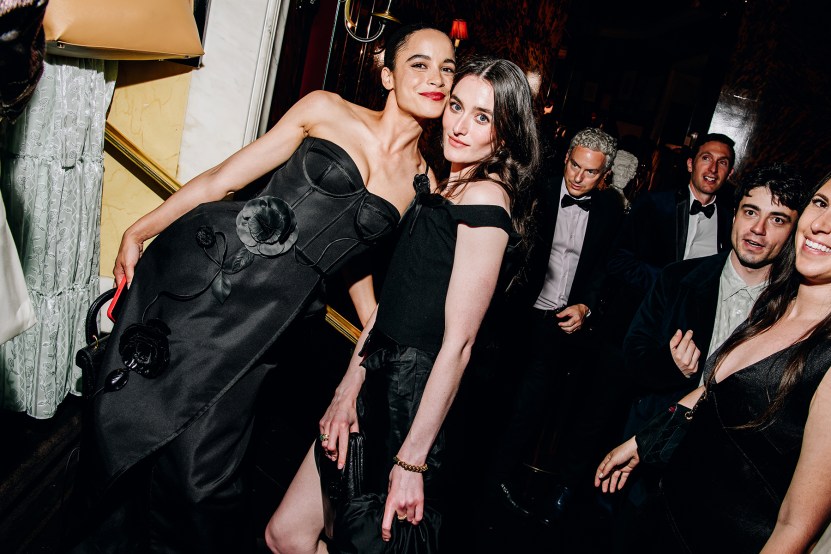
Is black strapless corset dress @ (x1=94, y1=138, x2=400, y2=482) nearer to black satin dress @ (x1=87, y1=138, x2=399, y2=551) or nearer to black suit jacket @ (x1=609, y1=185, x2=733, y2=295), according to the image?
black satin dress @ (x1=87, y1=138, x2=399, y2=551)

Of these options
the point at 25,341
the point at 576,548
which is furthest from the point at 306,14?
the point at 576,548

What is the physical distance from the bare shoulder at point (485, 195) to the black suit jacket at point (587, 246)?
191 centimetres

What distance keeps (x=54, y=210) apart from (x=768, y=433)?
10.1ft

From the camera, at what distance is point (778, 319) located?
170 cm

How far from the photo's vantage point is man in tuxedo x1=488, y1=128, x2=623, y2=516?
3.34 m

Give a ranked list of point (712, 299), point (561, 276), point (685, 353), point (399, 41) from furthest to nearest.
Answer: point (561, 276)
point (712, 299)
point (685, 353)
point (399, 41)

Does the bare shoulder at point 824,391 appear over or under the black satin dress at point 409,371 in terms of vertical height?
over

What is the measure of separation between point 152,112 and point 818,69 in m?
5.51

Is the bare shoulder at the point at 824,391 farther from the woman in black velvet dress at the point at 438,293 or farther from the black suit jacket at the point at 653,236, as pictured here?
the black suit jacket at the point at 653,236

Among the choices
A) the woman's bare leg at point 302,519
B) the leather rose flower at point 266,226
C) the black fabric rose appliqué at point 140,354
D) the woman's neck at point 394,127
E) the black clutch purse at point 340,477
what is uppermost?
the woman's neck at point 394,127

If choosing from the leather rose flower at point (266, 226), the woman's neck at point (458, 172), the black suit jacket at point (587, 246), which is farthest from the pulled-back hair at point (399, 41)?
the black suit jacket at point (587, 246)

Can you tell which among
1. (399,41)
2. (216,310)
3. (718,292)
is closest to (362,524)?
(216,310)

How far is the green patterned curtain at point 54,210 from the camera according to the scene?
254 cm

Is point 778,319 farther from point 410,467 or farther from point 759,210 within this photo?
point 410,467
